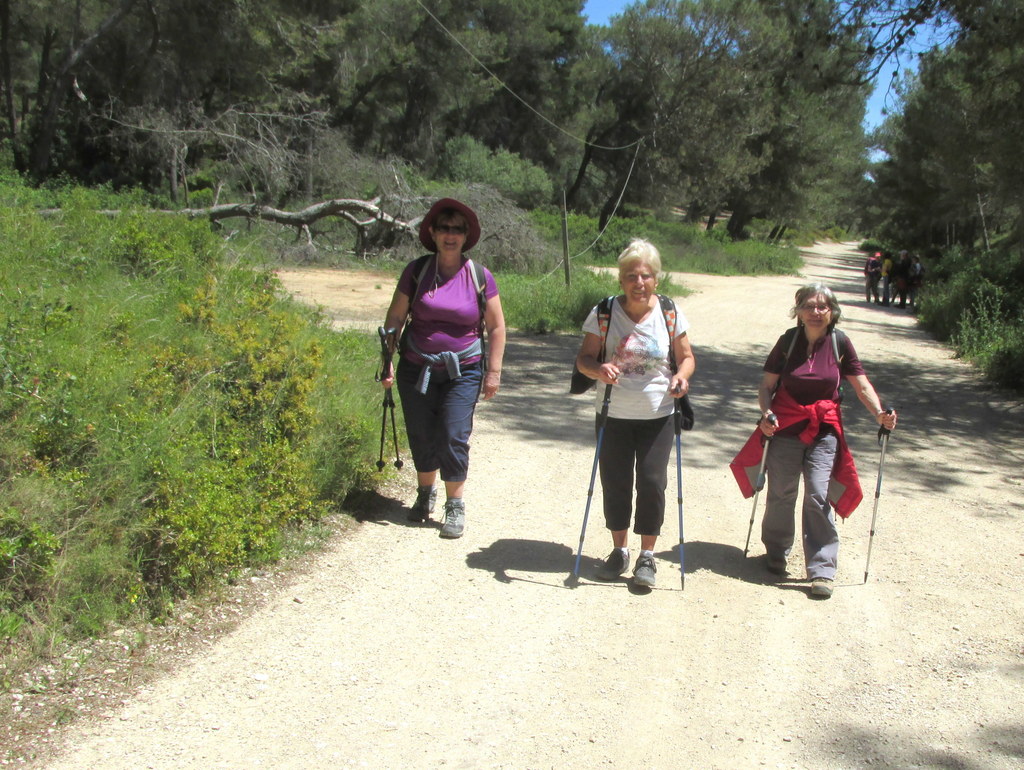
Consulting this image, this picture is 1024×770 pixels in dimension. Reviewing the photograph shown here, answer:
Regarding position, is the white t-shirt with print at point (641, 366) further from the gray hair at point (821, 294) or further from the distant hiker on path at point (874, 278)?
the distant hiker on path at point (874, 278)

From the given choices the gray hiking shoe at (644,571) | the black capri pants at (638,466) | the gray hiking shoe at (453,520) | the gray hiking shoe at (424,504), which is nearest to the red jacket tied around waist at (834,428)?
the black capri pants at (638,466)

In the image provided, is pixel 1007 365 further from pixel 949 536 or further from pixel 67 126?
pixel 67 126

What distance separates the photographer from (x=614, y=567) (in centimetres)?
507

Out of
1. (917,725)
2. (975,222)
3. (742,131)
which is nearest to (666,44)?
(742,131)

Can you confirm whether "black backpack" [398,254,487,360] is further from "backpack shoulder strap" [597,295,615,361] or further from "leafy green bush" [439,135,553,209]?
"leafy green bush" [439,135,553,209]

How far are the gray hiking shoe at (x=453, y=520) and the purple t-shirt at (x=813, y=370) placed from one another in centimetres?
190

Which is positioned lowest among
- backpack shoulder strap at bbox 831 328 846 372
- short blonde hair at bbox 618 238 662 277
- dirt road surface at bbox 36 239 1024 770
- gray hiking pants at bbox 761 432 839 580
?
dirt road surface at bbox 36 239 1024 770

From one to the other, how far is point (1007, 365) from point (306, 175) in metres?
16.6

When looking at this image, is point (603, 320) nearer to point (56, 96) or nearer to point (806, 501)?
point (806, 501)

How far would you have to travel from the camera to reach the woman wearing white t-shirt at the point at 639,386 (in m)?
4.73

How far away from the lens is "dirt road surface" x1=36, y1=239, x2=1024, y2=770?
11.0 ft

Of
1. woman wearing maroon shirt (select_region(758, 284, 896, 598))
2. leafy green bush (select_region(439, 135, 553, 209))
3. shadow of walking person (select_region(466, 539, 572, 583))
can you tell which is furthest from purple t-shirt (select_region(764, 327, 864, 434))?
leafy green bush (select_region(439, 135, 553, 209))

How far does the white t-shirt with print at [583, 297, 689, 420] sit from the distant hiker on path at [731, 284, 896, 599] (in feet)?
2.30

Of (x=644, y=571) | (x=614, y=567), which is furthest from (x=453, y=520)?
(x=644, y=571)
